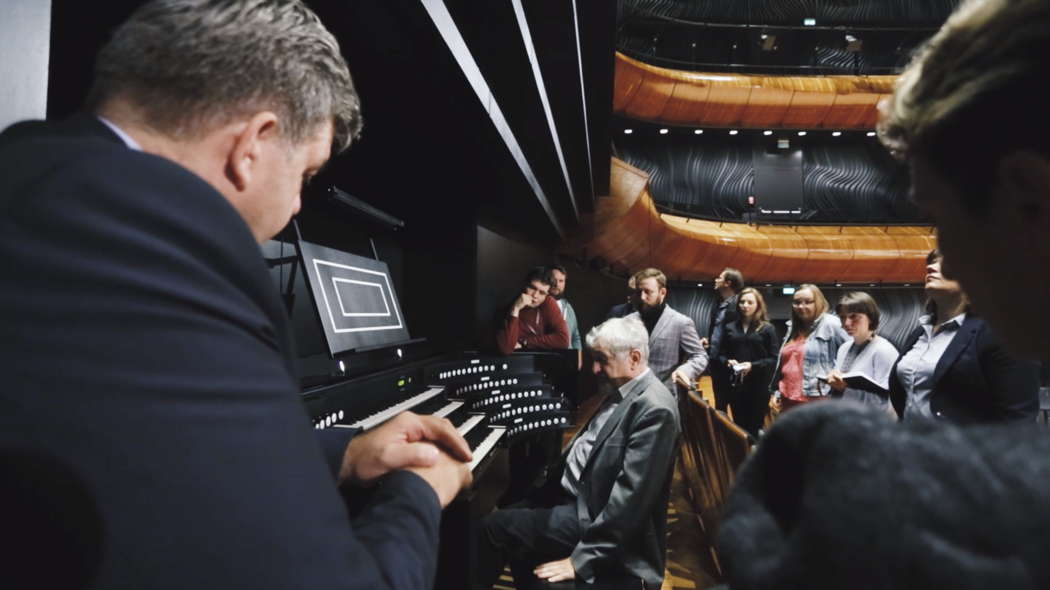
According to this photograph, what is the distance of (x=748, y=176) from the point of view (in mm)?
12664

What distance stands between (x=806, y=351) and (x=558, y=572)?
287 cm

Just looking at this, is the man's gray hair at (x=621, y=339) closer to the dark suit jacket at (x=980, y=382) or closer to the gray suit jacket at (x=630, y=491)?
the gray suit jacket at (x=630, y=491)

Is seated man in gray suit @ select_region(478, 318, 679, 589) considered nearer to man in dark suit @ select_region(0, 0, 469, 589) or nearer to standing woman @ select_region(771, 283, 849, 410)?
man in dark suit @ select_region(0, 0, 469, 589)

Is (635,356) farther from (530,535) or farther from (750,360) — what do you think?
(750,360)

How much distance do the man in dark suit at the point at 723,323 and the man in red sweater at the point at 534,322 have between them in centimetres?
136

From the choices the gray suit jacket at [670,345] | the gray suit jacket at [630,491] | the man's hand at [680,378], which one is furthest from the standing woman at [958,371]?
the gray suit jacket at [670,345]

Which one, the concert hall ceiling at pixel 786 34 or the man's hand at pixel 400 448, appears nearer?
the man's hand at pixel 400 448

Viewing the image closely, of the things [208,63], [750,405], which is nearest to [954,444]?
[208,63]

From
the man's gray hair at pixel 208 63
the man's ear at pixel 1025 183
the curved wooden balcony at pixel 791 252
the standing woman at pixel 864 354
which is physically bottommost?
the standing woman at pixel 864 354

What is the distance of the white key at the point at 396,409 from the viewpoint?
6.76 feet

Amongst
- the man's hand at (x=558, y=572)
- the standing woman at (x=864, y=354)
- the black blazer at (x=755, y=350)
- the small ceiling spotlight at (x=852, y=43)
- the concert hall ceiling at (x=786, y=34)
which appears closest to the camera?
the man's hand at (x=558, y=572)

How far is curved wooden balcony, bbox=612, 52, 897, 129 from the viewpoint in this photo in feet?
36.4

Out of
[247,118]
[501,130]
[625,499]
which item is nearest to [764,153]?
[501,130]

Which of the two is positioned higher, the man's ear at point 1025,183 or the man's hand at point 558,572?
the man's ear at point 1025,183
